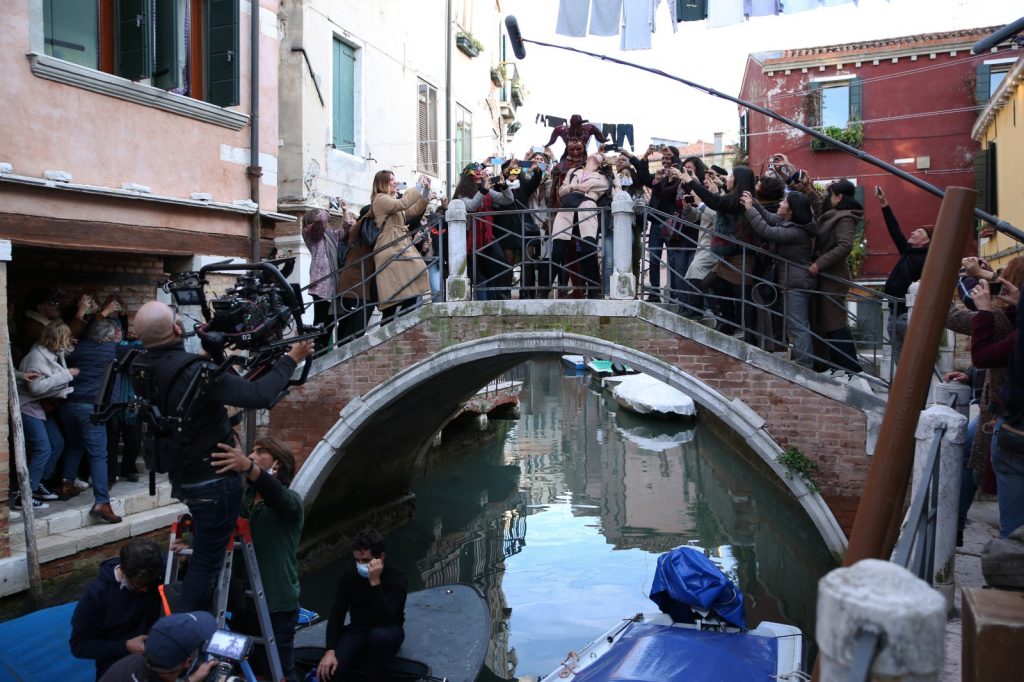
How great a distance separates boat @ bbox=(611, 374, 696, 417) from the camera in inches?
743

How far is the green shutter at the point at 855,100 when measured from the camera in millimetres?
20234

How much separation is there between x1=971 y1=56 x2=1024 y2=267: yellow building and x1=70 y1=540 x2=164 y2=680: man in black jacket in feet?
40.5

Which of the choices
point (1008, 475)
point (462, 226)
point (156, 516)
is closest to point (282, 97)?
point (462, 226)

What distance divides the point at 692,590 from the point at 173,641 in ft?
11.6

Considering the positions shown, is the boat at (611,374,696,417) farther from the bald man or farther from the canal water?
the bald man

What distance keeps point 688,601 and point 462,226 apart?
382cm

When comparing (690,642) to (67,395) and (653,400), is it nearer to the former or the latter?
(67,395)

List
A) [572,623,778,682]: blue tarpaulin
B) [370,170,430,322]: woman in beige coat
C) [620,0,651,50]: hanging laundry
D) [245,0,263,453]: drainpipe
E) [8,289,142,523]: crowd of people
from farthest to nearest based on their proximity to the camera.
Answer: [620,0,651,50]: hanging laundry → [245,0,263,453]: drainpipe → [370,170,430,322]: woman in beige coat → [8,289,142,523]: crowd of people → [572,623,778,682]: blue tarpaulin

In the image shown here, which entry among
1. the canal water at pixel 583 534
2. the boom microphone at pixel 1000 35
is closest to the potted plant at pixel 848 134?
the canal water at pixel 583 534

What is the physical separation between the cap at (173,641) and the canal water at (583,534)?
4187mm

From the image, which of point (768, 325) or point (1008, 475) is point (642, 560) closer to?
point (768, 325)

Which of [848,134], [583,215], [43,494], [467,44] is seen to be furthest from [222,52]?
[848,134]

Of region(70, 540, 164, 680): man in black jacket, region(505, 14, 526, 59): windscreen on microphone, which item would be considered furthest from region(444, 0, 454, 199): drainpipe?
region(70, 540, 164, 680): man in black jacket

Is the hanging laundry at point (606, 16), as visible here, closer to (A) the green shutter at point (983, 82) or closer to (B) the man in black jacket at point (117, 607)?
(B) the man in black jacket at point (117, 607)
